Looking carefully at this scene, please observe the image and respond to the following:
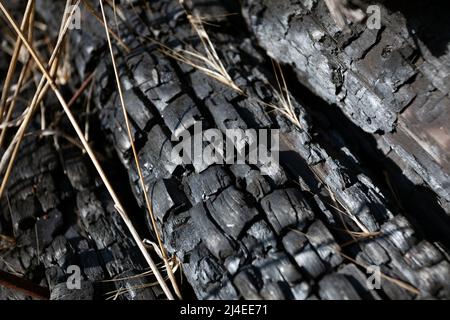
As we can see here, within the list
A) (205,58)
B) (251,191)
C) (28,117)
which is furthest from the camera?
(205,58)

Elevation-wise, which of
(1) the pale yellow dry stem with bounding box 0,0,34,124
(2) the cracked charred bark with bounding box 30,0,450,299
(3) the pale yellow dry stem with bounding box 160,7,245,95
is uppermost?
(1) the pale yellow dry stem with bounding box 0,0,34,124

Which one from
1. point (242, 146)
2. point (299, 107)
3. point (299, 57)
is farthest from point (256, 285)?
point (299, 57)

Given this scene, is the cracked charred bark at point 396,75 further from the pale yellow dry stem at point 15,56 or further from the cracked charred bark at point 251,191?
the pale yellow dry stem at point 15,56

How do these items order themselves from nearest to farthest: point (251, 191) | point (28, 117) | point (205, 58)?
point (251, 191), point (28, 117), point (205, 58)

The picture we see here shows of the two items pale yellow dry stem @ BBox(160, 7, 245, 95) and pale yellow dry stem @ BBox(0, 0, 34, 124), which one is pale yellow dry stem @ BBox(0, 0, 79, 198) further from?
pale yellow dry stem @ BBox(160, 7, 245, 95)

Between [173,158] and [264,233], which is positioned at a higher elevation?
[173,158]

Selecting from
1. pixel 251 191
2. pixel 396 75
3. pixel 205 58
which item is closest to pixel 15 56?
pixel 205 58

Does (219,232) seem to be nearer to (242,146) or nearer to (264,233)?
(264,233)

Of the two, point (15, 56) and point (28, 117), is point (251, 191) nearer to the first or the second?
point (28, 117)

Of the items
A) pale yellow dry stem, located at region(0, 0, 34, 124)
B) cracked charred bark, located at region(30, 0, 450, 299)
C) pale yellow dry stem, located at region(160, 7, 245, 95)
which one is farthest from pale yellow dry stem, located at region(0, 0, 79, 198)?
pale yellow dry stem, located at region(160, 7, 245, 95)

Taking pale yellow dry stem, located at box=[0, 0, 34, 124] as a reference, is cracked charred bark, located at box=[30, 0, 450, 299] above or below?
below

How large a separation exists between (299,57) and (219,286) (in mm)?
897

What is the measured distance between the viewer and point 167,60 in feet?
5.66

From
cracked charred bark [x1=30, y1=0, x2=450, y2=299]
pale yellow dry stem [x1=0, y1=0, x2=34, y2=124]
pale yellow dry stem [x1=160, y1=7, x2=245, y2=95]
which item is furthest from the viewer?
pale yellow dry stem [x1=160, y1=7, x2=245, y2=95]
